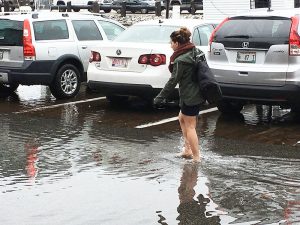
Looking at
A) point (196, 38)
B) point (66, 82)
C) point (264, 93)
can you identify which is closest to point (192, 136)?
point (264, 93)

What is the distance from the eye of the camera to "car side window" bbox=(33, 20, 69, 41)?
40.1ft

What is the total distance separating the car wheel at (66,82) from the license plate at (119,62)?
1.81 metres

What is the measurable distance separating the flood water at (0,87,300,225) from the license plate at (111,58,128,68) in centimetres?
85

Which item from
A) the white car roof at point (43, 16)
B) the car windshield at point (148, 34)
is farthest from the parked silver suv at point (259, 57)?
the white car roof at point (43, 16)

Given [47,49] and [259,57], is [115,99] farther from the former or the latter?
[259,57]

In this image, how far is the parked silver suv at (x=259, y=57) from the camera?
30.8 feet

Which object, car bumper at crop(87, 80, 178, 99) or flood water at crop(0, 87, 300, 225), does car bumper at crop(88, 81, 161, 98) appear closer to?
car bumper at crop(87, 80, 178, 99)

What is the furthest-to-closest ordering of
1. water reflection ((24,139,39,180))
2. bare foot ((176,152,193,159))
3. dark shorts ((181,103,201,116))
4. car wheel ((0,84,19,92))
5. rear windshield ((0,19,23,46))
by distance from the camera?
car wheel ((0,84,19,92)), rear windshield ((0,19,23,46)), bare foot ((176,152,193,159)), dark shorts ((181,103,201,116)), water reflection ((24,139,39,180))

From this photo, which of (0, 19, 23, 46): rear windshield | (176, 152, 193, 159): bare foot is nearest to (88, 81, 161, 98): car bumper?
(0, 19, 23, 46): rear windshield

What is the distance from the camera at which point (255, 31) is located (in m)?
9.77

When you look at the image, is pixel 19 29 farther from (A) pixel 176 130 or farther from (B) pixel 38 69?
(A) pixel 176 130

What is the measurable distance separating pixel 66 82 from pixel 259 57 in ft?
14.8

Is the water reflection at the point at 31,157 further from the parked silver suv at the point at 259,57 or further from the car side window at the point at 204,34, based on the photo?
the car side window at the point at 204,34

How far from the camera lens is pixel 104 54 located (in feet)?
36.3
